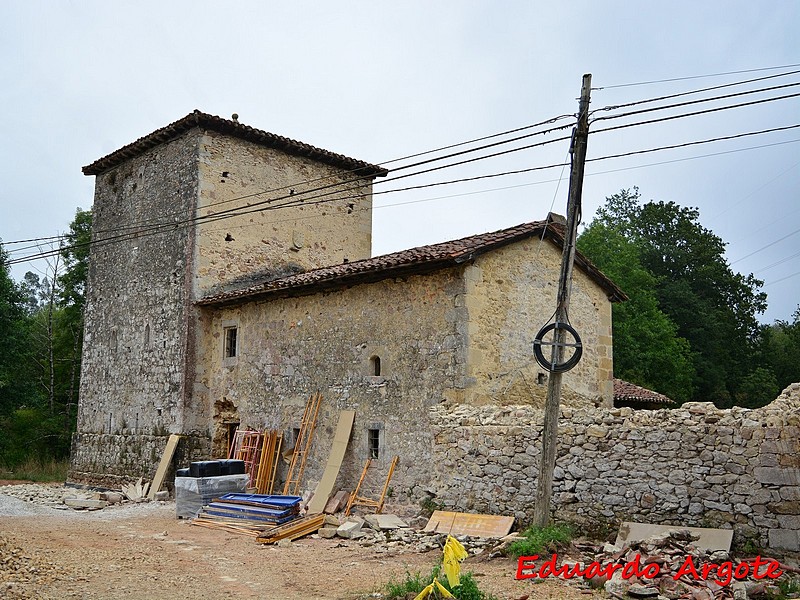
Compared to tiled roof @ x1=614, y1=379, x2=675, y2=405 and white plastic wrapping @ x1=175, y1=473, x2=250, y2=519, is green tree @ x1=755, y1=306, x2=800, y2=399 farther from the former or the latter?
white plastic wrapping @ x1=175, y1=473, x2=250, y2=519

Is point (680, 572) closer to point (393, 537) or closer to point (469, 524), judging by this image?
point (469, 524)

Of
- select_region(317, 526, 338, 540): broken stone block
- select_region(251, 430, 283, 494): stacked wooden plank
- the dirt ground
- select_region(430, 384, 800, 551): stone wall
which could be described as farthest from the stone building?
the dirt ground

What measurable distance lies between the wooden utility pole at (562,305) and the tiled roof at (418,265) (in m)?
2.42

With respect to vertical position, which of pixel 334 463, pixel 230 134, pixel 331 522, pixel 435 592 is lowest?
pixel 331 522

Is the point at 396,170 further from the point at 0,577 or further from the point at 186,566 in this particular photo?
the point at 0,577

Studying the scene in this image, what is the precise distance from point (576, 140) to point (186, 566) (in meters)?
7.74

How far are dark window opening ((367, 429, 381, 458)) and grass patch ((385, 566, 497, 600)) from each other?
5.56 meters

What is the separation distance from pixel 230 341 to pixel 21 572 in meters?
9.31

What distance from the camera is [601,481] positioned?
1016 centimetres

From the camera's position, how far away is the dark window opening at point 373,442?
13.5 m

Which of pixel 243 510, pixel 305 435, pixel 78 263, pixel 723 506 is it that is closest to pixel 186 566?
pixel 243 510

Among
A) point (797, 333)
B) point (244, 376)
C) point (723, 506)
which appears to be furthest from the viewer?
point (797, 333)

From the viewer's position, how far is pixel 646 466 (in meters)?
9.77

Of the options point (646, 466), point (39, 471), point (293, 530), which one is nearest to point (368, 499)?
point (293, 530)
